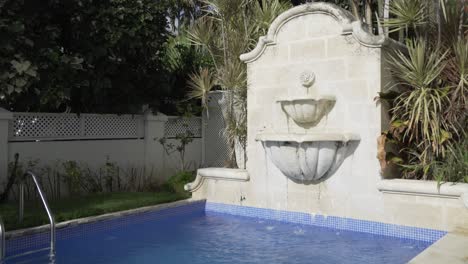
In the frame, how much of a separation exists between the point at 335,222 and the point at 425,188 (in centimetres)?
157

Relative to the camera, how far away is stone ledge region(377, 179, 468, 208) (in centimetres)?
599

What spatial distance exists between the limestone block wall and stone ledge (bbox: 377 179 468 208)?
0.31 ft

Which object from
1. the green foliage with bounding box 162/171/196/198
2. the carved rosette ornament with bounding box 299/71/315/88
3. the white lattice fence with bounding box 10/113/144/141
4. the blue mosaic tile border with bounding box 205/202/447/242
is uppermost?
the carved rosette ornament with bounding box 299/71/315/88

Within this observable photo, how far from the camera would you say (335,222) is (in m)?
7.29

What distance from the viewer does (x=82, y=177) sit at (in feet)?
28.2

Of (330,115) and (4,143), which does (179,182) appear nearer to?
(4,143)

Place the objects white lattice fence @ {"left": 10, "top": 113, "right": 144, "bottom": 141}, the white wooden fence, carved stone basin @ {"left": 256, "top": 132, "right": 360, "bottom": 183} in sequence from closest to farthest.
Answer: carved stone basin @ {"left": 256, "top": 132, "right": 360, "bottom": 183} → the white wooden fence → white lattice fence @ {"left": 10, "top": 113, "right": 144, "bottom": 141}

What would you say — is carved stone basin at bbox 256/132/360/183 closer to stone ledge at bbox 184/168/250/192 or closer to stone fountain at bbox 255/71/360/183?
stone fountain at bbox 255/71/360/183

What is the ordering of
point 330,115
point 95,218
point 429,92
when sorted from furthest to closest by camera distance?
point 330,115, point 95,218, point 429,92

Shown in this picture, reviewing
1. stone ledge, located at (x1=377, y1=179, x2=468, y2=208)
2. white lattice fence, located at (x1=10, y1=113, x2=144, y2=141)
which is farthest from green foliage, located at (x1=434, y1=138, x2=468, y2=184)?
white lattice fence, located at (x1=10, y1=113, x2=144, y2=141)

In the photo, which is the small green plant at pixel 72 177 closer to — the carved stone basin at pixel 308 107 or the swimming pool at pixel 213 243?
the swimming pool at pixel 213 243

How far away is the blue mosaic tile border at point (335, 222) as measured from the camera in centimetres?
640

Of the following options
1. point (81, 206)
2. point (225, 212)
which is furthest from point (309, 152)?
point (81, 206)

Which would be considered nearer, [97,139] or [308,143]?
[308,143]
